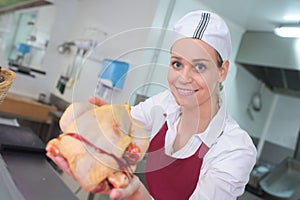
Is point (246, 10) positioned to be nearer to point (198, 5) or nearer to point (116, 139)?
point (198, 5)

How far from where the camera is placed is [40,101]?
2486mm

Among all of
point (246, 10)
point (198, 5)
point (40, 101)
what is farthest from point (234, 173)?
point (40, 101)

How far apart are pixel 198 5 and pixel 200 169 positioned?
0.54 m

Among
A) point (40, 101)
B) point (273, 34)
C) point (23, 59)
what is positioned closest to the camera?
point (273, 34)

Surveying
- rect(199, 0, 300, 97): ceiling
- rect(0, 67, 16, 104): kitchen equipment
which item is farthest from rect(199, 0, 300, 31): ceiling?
rect(0, 67, 16, 104): kitchen equipment

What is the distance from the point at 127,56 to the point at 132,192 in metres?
0.20

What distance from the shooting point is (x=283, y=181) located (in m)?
1.92

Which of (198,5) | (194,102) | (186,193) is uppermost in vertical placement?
(198,5)

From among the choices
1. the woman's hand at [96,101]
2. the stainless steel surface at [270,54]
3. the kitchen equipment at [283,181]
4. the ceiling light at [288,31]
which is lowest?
the kitchen equipment at [283,181]

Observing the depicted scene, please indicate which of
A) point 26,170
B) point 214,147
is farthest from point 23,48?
point 214,147

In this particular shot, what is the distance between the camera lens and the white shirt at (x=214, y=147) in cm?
39

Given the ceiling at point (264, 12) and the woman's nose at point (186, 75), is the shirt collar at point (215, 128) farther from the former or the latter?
the ceiling at point (264, 12)

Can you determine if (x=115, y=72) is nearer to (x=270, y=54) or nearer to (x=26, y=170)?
(x=26, y=170)

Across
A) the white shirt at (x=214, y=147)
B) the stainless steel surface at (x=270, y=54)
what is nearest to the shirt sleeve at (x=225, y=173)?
the white shirt at (x=214, y=147)
